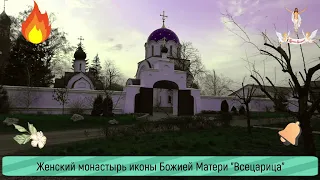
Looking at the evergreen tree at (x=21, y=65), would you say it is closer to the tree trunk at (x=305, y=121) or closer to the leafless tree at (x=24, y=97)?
the leafless tree at (x=24, y=97)

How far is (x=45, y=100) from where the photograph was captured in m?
24.7

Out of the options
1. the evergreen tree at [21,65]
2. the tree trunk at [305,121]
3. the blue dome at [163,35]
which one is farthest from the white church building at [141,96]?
the tree trunk at [305,121]

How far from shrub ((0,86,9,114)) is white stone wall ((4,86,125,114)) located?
94cm

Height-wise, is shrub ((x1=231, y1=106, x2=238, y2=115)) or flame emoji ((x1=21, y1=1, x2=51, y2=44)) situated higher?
flame emoji ((x1=21, y1=1, x2=51, y2=44))

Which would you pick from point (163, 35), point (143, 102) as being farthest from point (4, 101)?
point (163, 35)

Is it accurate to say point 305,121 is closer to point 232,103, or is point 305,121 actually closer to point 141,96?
point 141,96

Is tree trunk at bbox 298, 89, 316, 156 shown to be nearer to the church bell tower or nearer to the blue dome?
the church bell tower

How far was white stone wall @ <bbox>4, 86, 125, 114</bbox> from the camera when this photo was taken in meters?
23.4

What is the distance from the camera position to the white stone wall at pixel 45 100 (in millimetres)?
23448

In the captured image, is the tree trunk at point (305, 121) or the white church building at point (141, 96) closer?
the tree trunk at point (305, 121)

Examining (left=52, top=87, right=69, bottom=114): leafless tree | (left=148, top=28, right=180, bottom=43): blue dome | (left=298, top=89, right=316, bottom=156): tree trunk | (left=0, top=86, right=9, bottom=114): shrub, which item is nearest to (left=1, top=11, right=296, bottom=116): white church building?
(left=52, top=87, right=69, bottom=114): leafless tree

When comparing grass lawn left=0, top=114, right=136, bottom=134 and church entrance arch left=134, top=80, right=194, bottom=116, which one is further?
church entrance arch left=134, top=80, right=194, bottom=116

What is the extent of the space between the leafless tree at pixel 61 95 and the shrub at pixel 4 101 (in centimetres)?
387

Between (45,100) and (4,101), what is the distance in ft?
12.6
